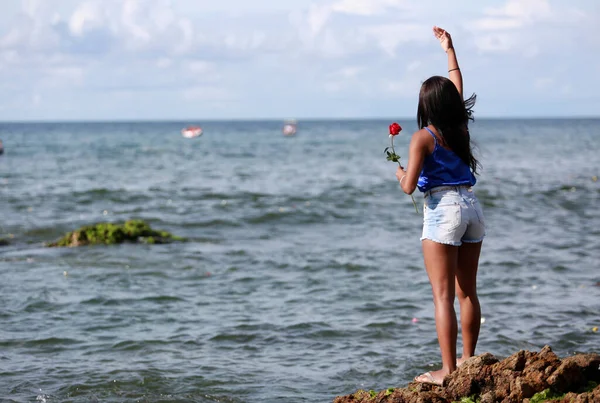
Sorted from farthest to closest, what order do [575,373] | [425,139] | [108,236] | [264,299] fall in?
[108,236]
[264,299]
[425,139]
[575,373]

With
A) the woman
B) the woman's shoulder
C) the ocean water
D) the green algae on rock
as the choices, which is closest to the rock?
the woman

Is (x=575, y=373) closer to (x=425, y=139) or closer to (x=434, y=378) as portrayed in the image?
(x=434, y=378)

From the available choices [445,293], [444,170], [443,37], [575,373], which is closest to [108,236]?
[443,37]

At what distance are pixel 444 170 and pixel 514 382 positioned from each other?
144 centimetres

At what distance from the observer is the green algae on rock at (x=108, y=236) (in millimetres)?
14414

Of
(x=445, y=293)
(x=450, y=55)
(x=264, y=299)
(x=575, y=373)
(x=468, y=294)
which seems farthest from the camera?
(x=264, y=299)

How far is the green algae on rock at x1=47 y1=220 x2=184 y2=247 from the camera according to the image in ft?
47.3

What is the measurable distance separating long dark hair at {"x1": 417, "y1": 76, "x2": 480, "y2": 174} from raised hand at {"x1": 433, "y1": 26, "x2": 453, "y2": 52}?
32.0 inches

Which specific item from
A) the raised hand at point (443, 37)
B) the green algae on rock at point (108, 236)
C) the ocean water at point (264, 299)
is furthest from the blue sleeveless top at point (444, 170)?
the green algae on rock at point (108, 236)

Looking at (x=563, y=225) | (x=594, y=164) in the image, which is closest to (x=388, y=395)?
(x=563, y=225)

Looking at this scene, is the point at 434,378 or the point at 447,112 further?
the point at 434,378

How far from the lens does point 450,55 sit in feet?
19.8

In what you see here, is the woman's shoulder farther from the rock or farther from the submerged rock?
the rock

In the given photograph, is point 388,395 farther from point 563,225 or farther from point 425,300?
point 563,225
